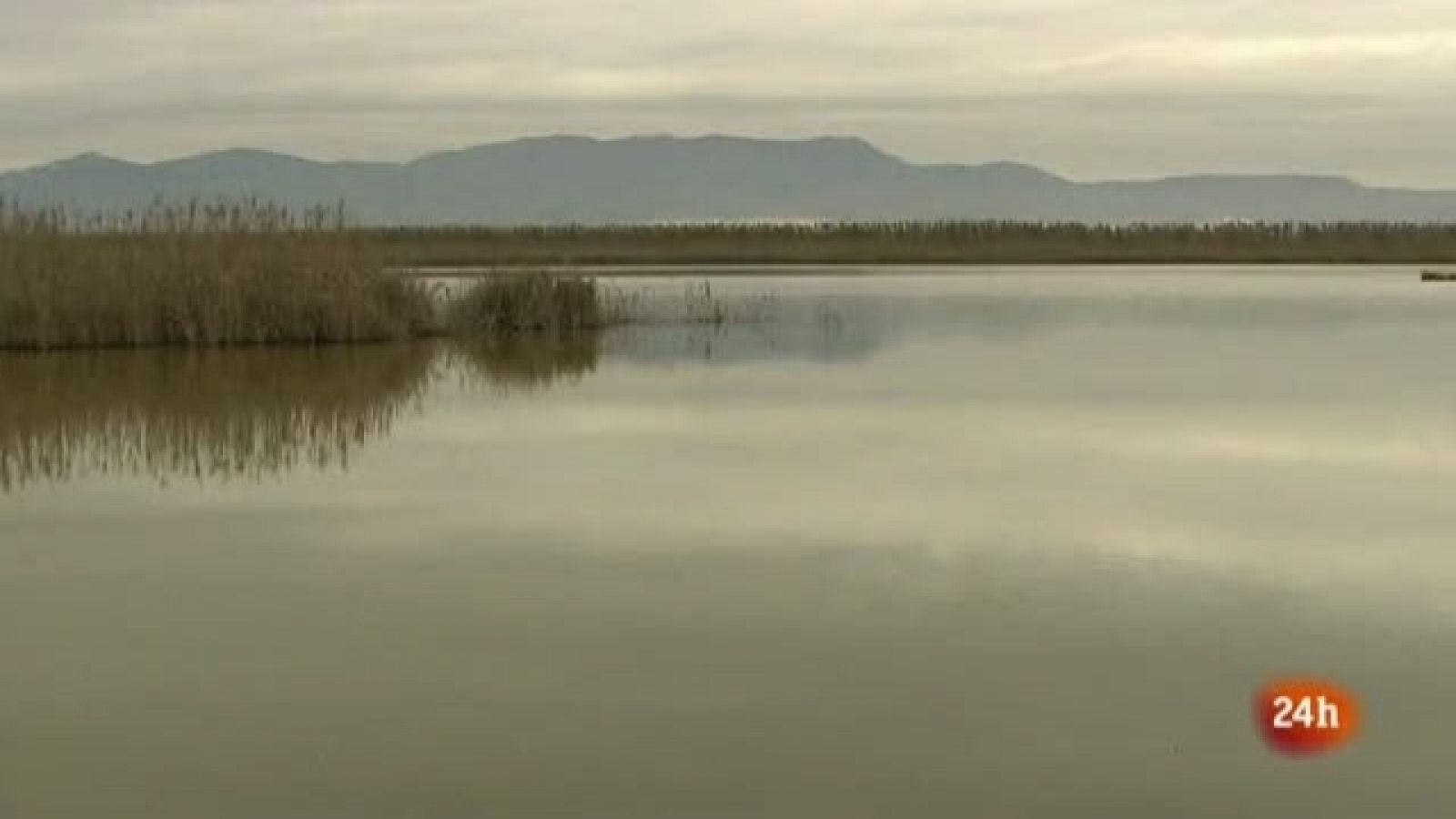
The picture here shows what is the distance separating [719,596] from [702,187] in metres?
167

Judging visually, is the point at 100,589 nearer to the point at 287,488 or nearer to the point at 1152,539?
the point at 287,488

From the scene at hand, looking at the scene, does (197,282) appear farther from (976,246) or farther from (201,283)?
(976,246)

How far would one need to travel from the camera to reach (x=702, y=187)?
171000 mm

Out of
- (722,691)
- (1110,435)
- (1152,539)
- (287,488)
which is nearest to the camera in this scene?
(722,691)

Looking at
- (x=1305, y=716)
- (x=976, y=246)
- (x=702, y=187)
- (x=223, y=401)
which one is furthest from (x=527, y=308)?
(x=702, y=187)

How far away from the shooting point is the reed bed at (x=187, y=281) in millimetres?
13695

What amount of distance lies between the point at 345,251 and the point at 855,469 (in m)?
7.87

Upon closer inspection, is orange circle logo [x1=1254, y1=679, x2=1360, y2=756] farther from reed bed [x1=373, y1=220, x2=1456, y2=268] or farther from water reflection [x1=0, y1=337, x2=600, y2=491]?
reed bed [x1=373, y1=220, x2=1456, y2=268]

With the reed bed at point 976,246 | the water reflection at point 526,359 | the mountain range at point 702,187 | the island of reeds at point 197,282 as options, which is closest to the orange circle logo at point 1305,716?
the water reflection at point 526,359

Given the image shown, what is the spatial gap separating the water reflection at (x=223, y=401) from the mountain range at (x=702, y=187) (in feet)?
448

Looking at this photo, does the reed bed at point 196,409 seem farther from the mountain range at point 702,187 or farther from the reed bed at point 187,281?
the mountain range at point 702,187

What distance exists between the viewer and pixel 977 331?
1582 centimetres

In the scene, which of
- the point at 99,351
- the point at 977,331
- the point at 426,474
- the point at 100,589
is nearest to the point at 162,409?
the point at 426,474

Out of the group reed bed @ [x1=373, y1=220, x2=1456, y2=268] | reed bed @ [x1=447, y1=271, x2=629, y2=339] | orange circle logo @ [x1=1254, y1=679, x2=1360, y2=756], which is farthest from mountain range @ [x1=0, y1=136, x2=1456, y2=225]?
orange circle logo @ [x1=1254, y1=679, x2=1360, y2=756]
